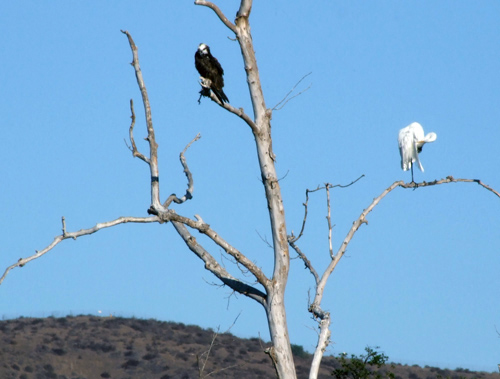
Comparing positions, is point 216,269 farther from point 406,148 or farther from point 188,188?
point 406,148

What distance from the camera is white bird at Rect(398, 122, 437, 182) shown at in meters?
12.4

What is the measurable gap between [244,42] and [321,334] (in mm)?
2766

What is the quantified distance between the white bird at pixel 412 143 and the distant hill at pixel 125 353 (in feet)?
63.2

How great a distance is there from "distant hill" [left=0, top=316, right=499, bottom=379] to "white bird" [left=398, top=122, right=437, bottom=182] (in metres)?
19.3

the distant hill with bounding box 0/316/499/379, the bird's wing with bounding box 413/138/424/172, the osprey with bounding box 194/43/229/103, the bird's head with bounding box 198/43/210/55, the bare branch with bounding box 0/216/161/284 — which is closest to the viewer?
the bare branch with bounding box 0/216/161/284

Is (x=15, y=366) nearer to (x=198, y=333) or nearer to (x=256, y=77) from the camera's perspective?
(x=198, y=333)

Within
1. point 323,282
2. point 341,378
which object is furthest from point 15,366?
point 323,282

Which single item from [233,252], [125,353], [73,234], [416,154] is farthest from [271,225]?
[125,353]

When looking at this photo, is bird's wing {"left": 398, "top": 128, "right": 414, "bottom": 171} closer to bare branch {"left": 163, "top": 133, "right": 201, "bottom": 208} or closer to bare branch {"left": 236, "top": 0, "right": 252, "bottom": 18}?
bare branch {"left": 163, "top": 133, "right": 201, "bottom": 208}

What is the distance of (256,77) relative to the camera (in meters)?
7.19

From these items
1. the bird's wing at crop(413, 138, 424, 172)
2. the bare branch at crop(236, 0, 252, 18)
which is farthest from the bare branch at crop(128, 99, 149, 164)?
the bird's wing at crop(413, 138, 424, 172)

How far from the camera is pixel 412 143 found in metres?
12.5

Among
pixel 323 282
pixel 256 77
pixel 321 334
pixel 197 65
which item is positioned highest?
pixel 197 65

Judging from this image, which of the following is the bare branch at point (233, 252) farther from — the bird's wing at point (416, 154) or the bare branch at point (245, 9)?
the bird's wing at point (416, 154)
